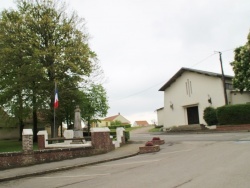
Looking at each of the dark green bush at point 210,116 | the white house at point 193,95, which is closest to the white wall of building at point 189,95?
the white house at point 193,95

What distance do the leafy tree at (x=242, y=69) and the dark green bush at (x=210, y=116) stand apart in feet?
13.4

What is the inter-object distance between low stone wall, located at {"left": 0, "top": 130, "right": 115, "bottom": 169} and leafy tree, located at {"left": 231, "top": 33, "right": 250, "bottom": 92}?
20.3 m

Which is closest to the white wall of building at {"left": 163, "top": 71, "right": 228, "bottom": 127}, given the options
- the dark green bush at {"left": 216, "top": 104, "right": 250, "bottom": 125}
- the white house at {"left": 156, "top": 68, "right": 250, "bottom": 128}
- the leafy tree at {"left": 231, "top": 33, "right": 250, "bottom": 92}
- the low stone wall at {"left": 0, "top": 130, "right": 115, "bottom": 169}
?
the white house at {"left": 156, "top": 68, "right": 250, "bottom": 128}

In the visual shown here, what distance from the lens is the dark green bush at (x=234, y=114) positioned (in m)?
33.4

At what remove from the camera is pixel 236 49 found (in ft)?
123

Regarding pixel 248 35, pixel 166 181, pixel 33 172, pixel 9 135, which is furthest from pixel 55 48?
pixel 9 135

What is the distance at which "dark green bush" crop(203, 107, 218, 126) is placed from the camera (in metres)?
37.6

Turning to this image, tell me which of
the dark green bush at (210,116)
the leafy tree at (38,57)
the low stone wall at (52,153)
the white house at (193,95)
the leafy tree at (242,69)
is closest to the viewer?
the low stone wall at (52,153)

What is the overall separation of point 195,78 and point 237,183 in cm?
3468

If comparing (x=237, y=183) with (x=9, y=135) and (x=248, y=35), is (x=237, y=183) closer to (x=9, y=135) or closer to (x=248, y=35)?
(x=248, y=35)

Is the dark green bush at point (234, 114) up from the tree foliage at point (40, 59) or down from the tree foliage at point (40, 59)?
down

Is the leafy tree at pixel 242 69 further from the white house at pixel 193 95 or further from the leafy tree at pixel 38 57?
the leafy tree at pixel 38 57

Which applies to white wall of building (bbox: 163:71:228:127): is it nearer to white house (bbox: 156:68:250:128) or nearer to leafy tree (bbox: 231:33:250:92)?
white house (bbox: 156:68:250:128)

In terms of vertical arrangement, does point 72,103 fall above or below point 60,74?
below
